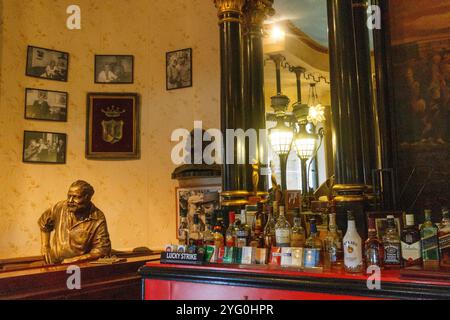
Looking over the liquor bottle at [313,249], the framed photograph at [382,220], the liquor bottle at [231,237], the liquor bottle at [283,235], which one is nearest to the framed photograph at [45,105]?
the liquor bottle at [231,237]

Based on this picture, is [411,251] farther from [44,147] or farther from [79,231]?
[44,147]

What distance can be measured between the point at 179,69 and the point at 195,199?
158 cm

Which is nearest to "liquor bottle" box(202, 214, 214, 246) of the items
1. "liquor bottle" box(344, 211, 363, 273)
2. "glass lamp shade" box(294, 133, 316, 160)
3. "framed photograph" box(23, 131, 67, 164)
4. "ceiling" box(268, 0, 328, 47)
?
"liquor bottle" box(344, 211, 363, 273)

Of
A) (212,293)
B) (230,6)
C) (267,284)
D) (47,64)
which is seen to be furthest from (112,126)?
(267,284)

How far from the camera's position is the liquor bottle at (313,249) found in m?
2.08

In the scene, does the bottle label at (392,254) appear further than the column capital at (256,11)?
No

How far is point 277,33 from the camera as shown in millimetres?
5902

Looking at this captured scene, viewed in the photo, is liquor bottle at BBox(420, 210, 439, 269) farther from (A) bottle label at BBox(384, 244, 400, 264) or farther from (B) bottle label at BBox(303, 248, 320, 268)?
(B) bottle label at BBox(303, 248, 320, 268)

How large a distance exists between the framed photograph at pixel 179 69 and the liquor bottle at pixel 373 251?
334 cm

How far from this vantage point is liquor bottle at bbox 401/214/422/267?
6.28ft

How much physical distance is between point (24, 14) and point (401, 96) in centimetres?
413

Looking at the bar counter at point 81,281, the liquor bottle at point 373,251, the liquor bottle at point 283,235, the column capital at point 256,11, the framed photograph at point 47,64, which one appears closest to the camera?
the liquor bottle at point 373,251

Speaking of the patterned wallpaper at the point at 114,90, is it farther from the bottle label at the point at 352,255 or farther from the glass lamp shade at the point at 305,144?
the bottle label at the point at 352,255

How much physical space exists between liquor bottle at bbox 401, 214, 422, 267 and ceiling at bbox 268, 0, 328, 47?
407cm
